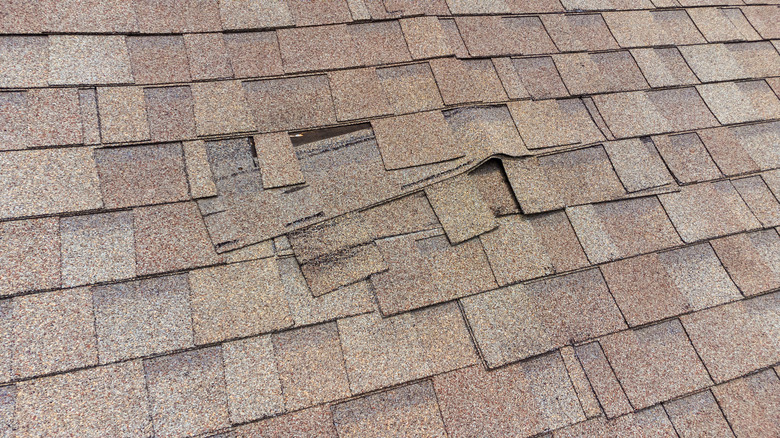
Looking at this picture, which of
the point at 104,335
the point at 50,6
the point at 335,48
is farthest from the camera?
the point at 335,48

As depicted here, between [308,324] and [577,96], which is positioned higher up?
[577,96]

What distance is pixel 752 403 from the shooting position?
2014 millimetres

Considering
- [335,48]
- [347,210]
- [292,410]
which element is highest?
[335,48]

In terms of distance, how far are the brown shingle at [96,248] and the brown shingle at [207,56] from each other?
82 cm

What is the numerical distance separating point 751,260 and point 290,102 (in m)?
2.64

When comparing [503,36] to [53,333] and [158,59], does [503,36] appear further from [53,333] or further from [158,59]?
[53,333]

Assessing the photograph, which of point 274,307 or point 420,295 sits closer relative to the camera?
point 274,307

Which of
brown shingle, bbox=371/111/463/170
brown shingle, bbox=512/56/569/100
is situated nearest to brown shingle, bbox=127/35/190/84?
brown shingle, bbox=371/111/463/170

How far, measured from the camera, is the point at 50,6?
6.75 ft

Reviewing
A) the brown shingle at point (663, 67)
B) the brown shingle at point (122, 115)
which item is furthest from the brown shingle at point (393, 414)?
the brown shingle at point (663, 67)

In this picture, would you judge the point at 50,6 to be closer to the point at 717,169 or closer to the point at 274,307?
the point at 274,307

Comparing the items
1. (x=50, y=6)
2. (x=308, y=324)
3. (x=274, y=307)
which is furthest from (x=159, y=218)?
(x=50, y=6)

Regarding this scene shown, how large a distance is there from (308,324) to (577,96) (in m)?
2.05

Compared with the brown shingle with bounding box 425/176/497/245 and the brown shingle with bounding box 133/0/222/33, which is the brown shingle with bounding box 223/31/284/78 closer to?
the brown shingle with bounding box 133/0/222/33
